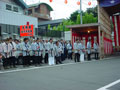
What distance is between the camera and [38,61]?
46.8 feet

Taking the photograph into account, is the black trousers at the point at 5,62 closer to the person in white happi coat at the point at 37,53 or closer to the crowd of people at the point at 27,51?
the crowd of people at the point at 27,51

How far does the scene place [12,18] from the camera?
922 inches

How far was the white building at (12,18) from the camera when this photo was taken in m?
21.2

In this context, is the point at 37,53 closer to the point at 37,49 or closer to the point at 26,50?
the point at 37,49

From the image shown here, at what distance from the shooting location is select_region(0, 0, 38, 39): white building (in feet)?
69.7

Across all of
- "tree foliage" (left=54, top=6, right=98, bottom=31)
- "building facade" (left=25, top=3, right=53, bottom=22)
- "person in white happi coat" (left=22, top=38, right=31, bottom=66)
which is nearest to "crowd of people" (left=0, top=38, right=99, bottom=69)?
"person in white happi coat" (left=22, top=38, right=31, bottom=66)

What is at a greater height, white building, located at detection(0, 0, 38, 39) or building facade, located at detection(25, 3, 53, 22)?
building facade, located at detection(25, 3, 53, 22)

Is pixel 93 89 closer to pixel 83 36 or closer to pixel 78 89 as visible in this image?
pixel 78 89

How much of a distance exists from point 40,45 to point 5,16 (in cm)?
989

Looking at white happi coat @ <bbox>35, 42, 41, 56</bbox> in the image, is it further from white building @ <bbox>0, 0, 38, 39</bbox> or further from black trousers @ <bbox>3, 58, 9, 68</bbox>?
white building @ <bbox>0, 0, 38, 39</bbox>

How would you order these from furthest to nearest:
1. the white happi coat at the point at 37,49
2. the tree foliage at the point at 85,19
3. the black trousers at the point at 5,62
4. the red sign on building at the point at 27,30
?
1. the tree foliage at the point at 85,19
2. the red sign on building at the point at 27,30
3. the white happi coat at the point at 37,49
4. the black trousers at the point at 5,62

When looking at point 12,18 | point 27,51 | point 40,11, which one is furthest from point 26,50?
point 40,11

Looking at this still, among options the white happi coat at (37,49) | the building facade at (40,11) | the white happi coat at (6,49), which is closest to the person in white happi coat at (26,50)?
the white happi coat at (37,49)

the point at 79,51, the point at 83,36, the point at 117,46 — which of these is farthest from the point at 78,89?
the point at 117,46
